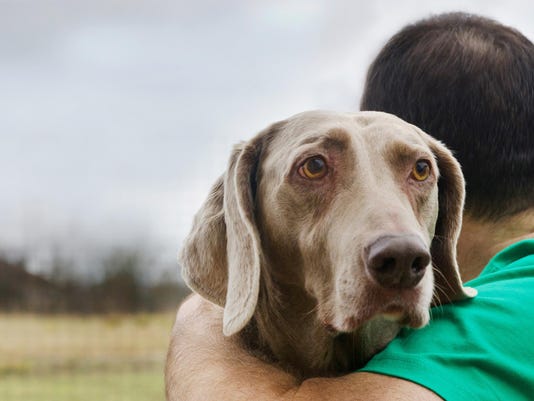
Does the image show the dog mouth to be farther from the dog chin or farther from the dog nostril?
the dog nostril

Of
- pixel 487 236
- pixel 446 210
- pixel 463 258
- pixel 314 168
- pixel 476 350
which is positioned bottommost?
pixel 463 258

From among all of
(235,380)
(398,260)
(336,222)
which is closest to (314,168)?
(336,222)

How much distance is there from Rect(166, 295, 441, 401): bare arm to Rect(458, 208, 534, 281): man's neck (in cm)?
137

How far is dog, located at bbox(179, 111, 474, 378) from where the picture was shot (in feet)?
9.03

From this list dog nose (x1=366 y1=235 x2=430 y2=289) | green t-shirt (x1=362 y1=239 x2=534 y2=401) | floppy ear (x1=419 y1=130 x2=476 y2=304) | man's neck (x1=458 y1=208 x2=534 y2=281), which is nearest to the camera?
dog nose (x1=366 y1=235 x2=430 y2=289)

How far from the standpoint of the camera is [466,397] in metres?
2.65

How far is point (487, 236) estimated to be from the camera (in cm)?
414

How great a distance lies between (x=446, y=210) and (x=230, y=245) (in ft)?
3.03

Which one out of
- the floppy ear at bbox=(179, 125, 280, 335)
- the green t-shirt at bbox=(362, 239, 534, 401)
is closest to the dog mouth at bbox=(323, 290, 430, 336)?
the green t-shirt at bbox=(362, 239, 534, 401)

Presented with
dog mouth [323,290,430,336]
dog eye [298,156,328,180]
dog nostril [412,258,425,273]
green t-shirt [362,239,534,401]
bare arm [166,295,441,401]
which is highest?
dog eye [298,156,328,180]

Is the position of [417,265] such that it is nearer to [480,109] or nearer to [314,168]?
[314,168]

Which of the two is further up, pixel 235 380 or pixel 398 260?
pixel 398 260

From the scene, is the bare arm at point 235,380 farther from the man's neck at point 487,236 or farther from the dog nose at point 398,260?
the man's neck at point 487,236

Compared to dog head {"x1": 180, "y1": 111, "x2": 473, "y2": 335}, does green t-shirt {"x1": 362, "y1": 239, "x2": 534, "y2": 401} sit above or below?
below
